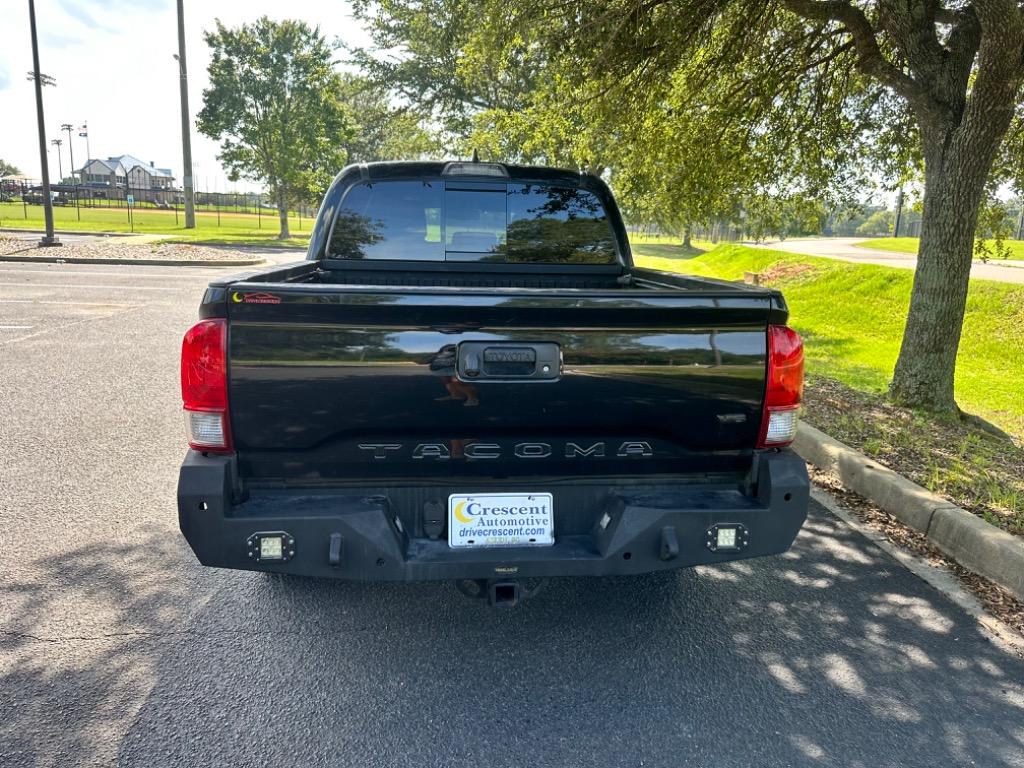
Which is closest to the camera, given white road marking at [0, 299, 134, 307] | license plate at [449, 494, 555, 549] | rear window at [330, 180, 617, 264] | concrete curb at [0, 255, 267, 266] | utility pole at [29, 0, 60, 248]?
license plate at [449, 494, 555, 549]

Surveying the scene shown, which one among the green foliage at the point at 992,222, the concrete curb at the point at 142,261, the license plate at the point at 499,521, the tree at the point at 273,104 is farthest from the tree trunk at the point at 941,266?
the tree at the point at 273,104

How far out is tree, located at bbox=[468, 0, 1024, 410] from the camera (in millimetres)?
6352

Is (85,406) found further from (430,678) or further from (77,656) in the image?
(430,678)

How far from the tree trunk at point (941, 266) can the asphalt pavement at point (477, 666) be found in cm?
344

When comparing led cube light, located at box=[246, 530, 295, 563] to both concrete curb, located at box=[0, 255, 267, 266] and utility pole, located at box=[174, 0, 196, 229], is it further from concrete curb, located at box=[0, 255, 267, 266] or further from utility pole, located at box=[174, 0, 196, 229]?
utility pole, located at box=[174, 0, 196, 229]

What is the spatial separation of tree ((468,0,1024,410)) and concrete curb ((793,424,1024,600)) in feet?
7.27

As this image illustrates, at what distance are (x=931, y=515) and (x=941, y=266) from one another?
3.36 meters

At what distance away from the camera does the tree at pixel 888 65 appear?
6.35 metres

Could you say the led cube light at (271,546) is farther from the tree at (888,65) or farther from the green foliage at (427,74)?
the green foliage at (427,74)

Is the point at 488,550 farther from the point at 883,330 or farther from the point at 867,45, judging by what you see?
the point at 883,330

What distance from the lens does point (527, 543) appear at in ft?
8.64

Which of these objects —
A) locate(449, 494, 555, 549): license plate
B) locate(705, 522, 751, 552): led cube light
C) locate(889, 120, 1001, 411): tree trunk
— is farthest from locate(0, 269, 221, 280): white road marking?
locate(705, 522, 751, 552): led cube light

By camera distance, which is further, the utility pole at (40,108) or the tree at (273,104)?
the tree at (273,104)

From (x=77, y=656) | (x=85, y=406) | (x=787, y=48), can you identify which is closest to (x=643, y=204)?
(x=787, y=48)
